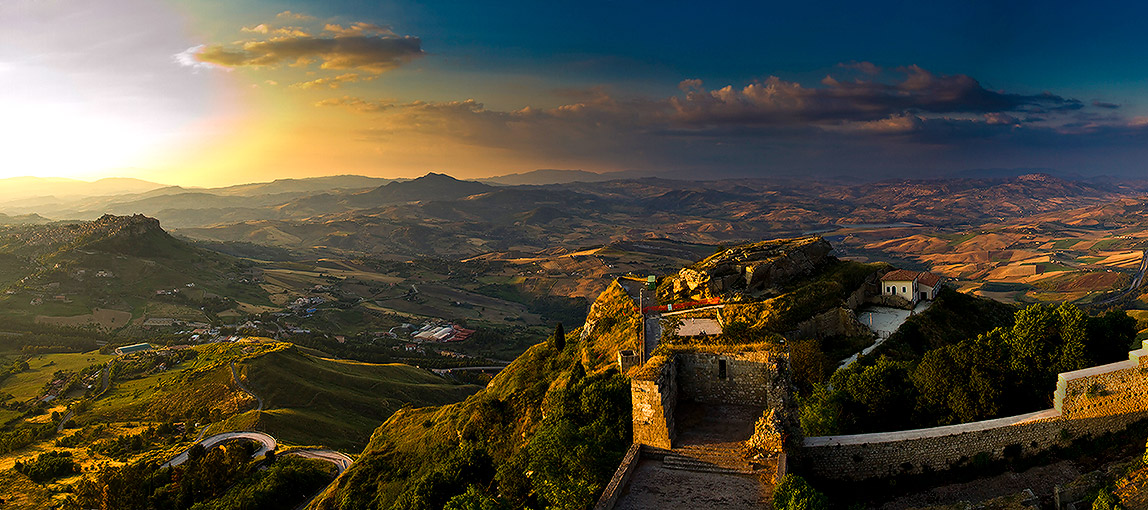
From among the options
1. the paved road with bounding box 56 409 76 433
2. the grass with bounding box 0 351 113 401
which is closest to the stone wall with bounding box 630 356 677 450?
the paved road with bounding box 56 409 76 433

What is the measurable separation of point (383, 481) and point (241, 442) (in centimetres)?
4704

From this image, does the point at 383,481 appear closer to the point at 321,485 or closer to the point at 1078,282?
the point at 321,485

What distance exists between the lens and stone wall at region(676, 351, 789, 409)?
2056 cm

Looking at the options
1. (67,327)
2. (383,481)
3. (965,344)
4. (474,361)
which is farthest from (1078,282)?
(67,327)

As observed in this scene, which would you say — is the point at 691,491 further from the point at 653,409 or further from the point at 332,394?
the point at 332,394

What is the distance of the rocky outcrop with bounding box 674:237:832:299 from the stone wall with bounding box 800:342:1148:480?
98.3 feet

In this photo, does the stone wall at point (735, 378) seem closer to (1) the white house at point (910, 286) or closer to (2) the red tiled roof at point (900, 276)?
(1) the white house at point (910, 286)

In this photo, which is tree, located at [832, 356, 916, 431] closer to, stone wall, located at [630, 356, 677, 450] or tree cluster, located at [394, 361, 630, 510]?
tree cluster, located at [394, 361, 630, 510]

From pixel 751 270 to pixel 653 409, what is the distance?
36.8 meters

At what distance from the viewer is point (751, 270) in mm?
52812

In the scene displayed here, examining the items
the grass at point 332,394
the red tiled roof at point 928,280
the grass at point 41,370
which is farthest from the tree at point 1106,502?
the grass at point 41,370

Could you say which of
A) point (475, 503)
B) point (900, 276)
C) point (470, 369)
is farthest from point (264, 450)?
point (900, 276)

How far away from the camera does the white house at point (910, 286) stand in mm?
53344

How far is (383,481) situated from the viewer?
51.9 meters
